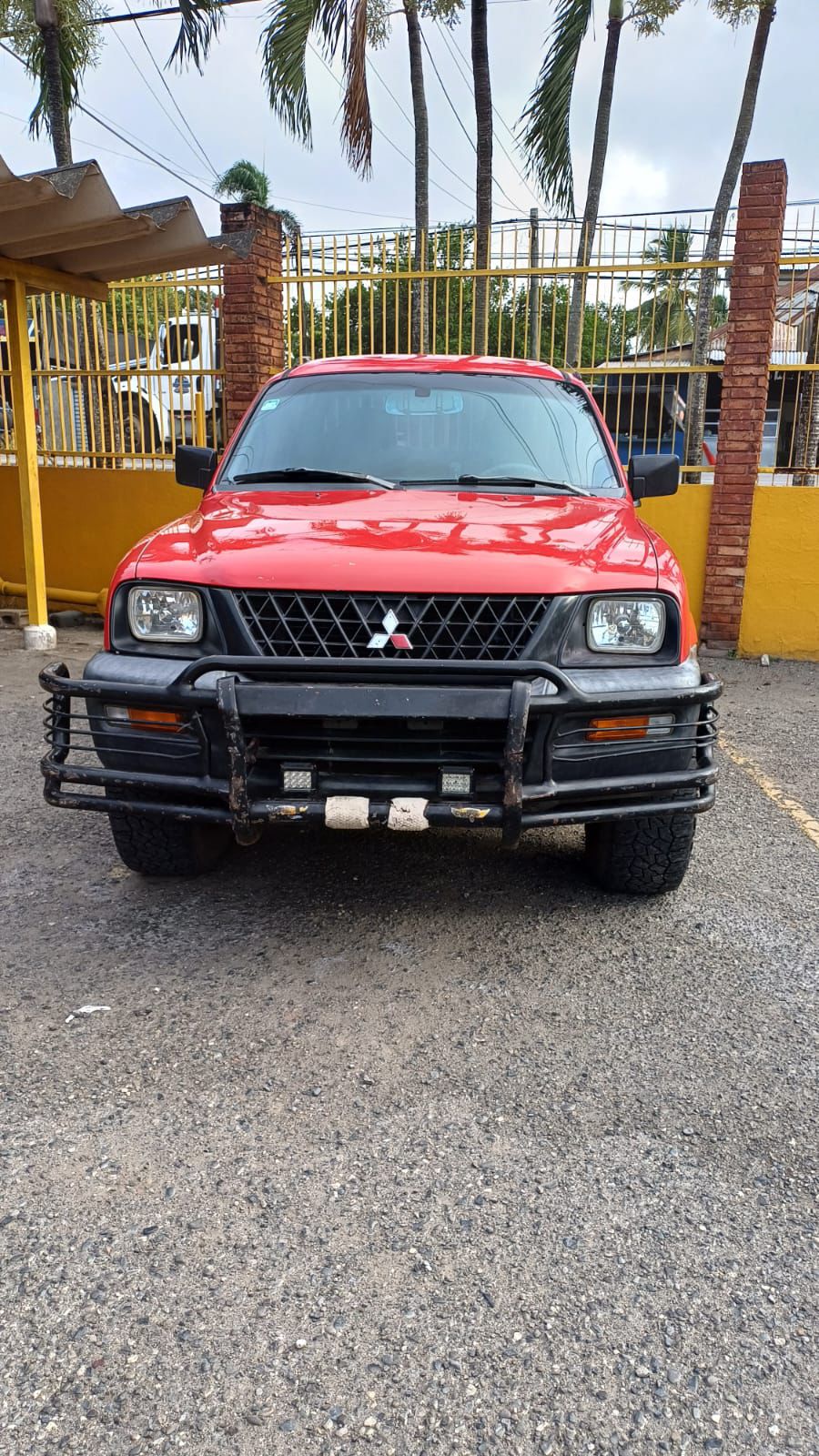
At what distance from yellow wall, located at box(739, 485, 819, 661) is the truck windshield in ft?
14.2

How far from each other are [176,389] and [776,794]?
6976 millimetres

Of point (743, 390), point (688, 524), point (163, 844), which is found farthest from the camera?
point (688, 524)

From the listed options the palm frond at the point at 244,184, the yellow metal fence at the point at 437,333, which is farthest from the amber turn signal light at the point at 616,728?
the palm frond at the point at 244,184

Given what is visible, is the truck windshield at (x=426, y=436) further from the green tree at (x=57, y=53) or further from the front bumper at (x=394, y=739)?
the green tree at (x=57, y=53)

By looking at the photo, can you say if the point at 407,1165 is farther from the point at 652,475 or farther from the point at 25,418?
the point at 25,418

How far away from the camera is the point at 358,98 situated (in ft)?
41.0

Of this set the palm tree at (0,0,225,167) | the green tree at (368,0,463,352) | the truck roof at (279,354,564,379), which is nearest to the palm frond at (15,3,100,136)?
the palm tree at (0,0,225,167)

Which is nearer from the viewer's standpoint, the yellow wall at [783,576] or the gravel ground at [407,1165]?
the gravel ground at [407,1165]

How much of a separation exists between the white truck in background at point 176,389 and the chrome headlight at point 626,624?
732cm

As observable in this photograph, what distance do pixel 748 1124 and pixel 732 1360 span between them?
0.70 metres

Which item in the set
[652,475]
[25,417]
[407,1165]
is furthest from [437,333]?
[407,1165]

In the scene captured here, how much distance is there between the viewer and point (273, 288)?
30.5ft

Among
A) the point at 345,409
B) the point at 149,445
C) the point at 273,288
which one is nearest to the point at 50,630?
the point at 149,445

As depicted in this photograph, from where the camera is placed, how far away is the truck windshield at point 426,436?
386cm
